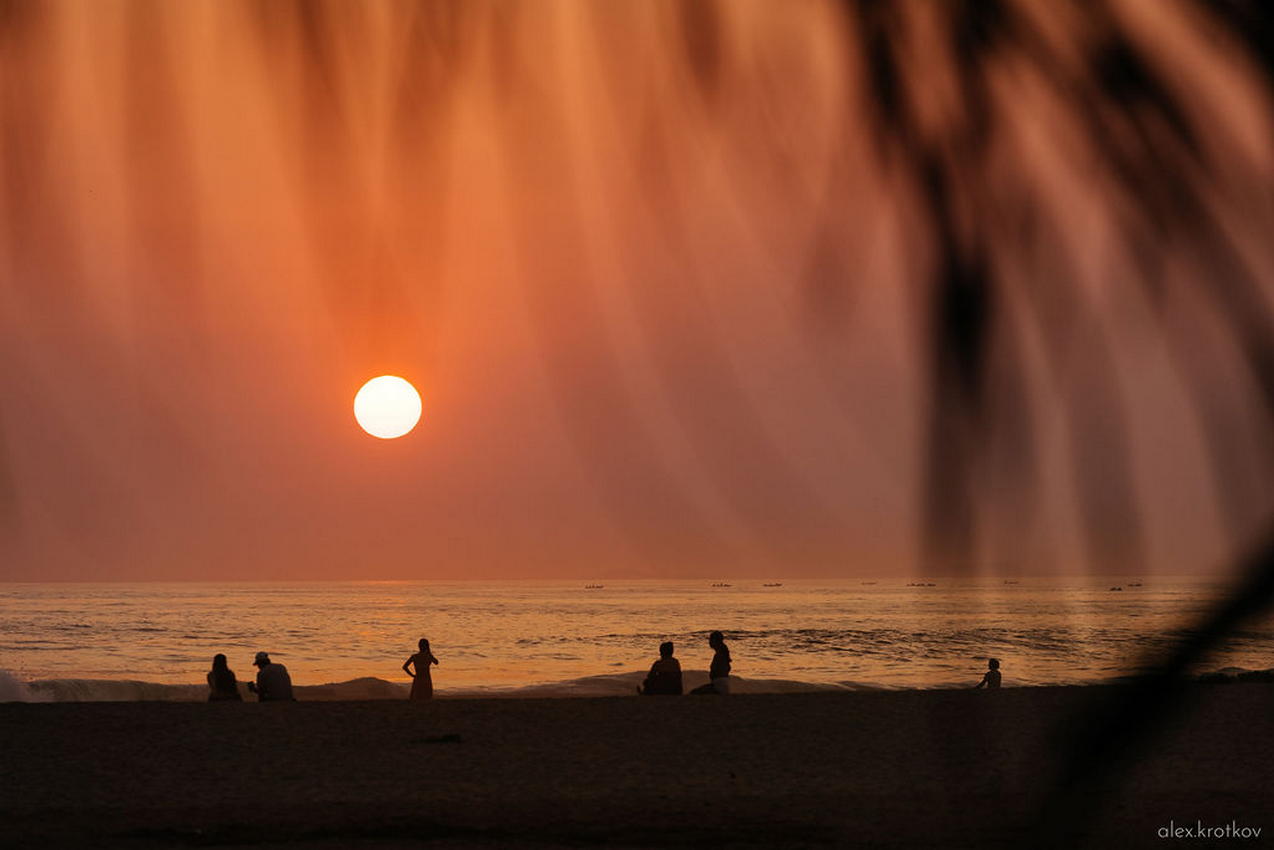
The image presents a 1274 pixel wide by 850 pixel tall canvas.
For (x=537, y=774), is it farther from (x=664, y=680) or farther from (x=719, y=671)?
(x=719, y=671)

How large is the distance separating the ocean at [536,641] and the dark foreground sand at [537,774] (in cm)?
167

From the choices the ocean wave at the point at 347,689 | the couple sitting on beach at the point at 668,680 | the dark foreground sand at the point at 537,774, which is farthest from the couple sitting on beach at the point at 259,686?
the ocean wave at the point at 347,689

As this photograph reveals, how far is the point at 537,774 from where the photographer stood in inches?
565

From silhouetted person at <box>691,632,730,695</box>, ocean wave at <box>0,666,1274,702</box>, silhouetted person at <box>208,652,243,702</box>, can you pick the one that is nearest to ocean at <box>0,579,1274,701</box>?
ocean wave at <box>0,666,1274,702</box>

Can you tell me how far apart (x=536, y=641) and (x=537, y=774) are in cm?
7445

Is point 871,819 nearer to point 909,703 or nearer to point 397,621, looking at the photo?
point 909,703

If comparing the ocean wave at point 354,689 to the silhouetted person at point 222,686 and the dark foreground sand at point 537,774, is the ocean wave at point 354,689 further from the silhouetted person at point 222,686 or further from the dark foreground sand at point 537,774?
the dark foreground sand at point 537,774

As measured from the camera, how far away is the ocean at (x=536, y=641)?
1.10 m

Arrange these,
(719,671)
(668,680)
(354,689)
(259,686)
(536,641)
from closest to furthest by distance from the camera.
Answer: (259,686) < (668,680) < (719,671) < (354,689) < (536,641)

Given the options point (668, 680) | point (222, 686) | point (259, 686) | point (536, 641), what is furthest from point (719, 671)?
point (536, 641)

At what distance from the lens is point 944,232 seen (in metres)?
1.08

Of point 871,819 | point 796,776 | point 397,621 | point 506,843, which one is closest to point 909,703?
point 796,776

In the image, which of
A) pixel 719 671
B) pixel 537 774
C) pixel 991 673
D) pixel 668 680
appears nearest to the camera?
pixel 537 774

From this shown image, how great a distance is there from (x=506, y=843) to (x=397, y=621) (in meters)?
106
